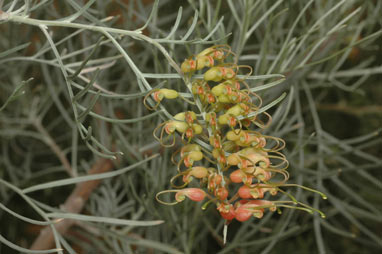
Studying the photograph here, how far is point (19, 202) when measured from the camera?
107 cm

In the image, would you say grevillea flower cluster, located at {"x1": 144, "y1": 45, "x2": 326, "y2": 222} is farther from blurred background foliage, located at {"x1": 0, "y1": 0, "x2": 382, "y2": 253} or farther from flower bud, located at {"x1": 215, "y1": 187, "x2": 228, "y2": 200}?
blurred background foliage, located at {"x1": 0, "y1": 0, "x2": 382, "y2": 253}

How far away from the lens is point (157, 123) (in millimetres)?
745

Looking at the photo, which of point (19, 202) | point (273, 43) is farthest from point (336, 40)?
point (19, 202)

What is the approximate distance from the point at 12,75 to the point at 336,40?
0.65 m

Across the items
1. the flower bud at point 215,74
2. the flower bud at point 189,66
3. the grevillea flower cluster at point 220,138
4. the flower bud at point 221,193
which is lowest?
the flower bud at point 221,193

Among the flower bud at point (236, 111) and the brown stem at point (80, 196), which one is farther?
the brown stem at point (80, 196)

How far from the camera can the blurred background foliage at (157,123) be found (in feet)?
2.49

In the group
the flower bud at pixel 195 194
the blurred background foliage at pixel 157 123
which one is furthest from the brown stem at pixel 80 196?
the flower bud at pixel 195 194

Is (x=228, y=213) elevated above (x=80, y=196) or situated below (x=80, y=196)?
above

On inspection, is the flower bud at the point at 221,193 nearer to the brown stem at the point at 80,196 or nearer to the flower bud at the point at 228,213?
the flower bud at the point at 228,213

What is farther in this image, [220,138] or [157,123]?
[157,123]

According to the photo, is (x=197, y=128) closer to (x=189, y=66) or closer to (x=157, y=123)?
(x=189, y=66)

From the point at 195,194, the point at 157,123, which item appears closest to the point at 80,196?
the point at 157,123

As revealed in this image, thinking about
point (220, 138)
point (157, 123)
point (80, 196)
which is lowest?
point (80, 196)
